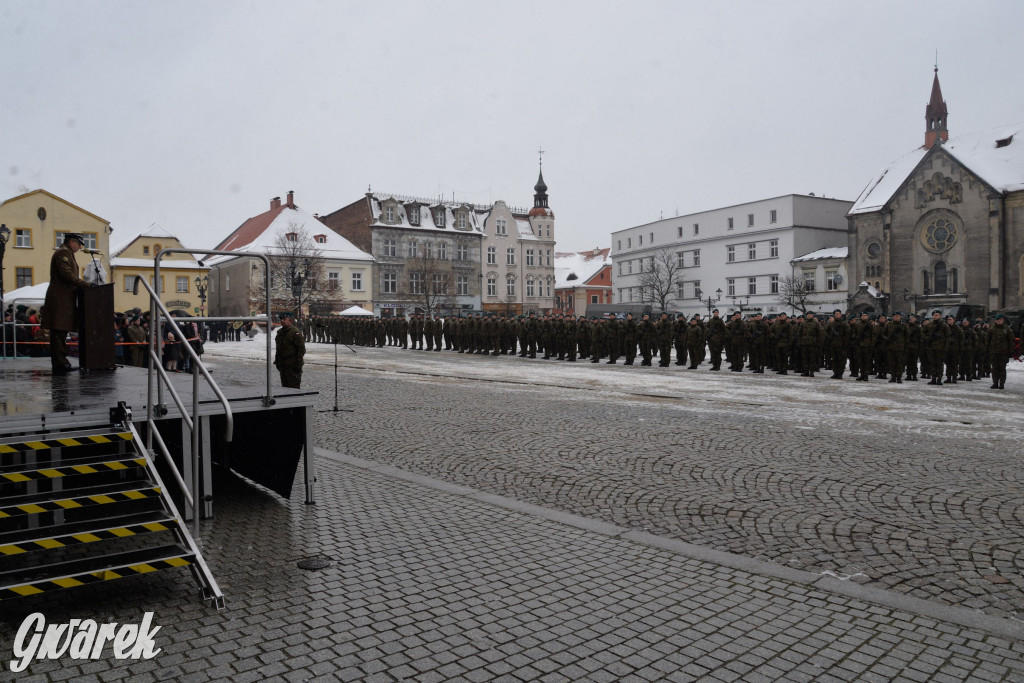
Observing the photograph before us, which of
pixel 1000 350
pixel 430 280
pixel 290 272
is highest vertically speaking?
pixel 430 280

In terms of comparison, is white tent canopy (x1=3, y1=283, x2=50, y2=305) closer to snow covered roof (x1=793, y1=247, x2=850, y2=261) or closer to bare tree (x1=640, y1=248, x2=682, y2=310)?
snow covered roof (x1=793, y1=247, x2=850, y2=261)

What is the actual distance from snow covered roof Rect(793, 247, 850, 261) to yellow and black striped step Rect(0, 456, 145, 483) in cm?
6660

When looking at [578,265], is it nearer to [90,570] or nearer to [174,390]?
[174,390]

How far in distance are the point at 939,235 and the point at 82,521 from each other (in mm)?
66172

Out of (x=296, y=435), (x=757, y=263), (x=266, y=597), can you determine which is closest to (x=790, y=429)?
(x=296, y=435)

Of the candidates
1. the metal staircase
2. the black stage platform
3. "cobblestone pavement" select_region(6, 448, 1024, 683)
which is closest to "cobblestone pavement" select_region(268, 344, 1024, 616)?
"cobblestone pavement" select_region(6, 448, 1024, 683)

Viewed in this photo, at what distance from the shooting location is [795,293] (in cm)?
6288

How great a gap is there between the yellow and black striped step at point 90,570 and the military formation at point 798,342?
13520mm

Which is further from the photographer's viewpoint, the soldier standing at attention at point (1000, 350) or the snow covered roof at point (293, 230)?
the snow covered roof at point (293, 230)

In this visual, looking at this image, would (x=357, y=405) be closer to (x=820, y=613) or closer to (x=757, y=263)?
(x=820, y=613)

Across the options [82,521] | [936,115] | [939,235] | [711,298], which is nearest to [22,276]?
[82,521]

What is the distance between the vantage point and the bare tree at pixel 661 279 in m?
77.8

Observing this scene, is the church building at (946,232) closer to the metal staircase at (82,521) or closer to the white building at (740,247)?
the white building at (740,247)

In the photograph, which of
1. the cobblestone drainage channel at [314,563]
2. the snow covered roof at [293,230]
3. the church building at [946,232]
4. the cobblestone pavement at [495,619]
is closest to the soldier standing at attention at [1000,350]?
the cobblestone pavement at [495,619]
